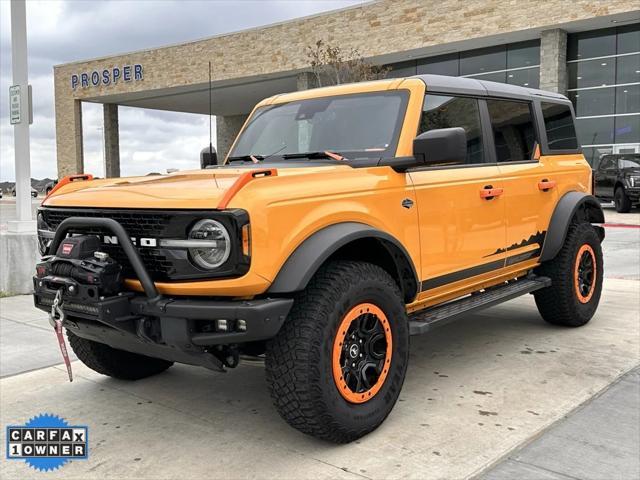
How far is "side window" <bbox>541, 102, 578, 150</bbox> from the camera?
5.42m

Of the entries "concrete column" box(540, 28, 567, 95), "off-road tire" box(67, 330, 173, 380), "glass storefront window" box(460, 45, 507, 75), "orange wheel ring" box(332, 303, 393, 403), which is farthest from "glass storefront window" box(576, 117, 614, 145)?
"orange wheel ring" box(332, 303, 393, 403)

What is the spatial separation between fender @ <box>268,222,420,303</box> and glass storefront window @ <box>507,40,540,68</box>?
2396 cm

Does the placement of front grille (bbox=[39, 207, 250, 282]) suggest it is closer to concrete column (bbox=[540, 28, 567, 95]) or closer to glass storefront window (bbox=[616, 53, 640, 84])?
concrete column (bbox=[540, 28, 567, 95])

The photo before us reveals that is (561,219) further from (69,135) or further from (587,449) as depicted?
(69,135)

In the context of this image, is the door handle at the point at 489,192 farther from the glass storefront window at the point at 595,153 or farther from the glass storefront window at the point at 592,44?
the glass storefront window at the point at 592,44

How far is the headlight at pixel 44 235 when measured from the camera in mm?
3547

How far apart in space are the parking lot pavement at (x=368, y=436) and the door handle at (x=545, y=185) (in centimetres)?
123

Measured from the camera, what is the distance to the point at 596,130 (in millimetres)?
24703

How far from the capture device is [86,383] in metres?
4.34

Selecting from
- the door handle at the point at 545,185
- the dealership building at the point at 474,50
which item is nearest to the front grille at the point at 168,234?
the door handle at the point at 545,185

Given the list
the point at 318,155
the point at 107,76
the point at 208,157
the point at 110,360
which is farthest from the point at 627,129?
the point at 107,76

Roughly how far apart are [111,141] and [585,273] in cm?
3914

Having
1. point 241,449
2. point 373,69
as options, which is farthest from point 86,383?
point 373,69

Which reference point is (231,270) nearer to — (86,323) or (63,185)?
(86,323)
